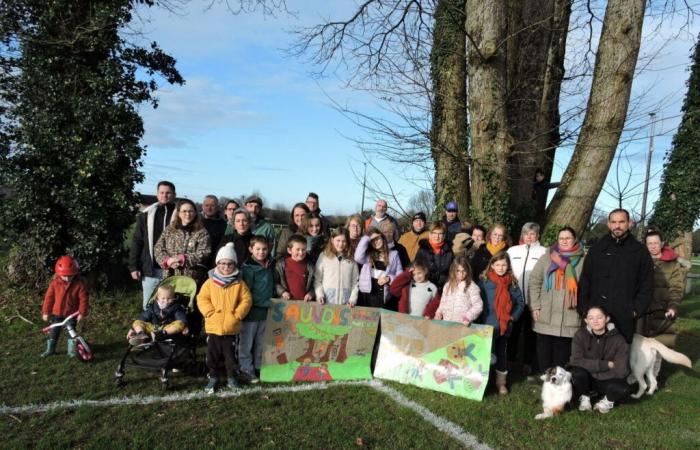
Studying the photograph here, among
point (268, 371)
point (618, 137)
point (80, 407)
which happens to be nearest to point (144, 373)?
point (80, 407)

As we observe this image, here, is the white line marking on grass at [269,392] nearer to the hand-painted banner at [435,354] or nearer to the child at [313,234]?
the hand-painted banner at [435,354]

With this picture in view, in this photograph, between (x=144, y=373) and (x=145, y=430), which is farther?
(x=144, y=373)

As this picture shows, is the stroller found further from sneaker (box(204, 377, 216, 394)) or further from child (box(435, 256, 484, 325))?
child (box(435, 256, 484, 325))

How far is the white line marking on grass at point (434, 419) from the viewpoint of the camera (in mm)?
4230

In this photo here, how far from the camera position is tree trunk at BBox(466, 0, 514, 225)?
7.79 meters

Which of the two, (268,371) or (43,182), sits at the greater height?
(43,182)

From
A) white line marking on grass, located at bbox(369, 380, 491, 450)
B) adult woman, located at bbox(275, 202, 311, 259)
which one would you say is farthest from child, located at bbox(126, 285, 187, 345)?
white line marking on grass, located at bbox(369, 380, 491, 450)

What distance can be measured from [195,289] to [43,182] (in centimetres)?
442

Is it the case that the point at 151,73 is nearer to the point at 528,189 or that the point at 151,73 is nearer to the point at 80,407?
the point at 80,407

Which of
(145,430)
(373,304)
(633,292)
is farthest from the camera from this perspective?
(373,304)

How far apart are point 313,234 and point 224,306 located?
167cm

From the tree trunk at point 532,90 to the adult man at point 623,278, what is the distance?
2777 mm

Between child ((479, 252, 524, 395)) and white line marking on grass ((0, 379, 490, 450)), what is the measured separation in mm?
1209

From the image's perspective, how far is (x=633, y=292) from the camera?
5461 mm
